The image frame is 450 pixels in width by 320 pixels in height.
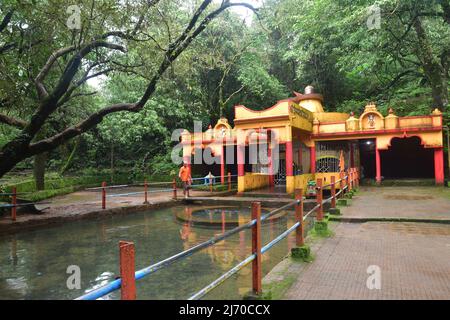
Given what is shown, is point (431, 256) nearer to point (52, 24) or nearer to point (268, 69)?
point (52, 24)

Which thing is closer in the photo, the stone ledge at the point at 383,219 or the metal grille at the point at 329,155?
the stone ledge at the point at 383,219

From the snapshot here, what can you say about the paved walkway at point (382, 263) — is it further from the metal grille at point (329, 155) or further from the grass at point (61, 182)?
the grass at point (61, 182)

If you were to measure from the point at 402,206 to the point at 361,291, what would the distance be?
23.6ft

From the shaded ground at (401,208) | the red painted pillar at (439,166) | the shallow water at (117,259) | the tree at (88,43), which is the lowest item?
the shallow water at (117,259)

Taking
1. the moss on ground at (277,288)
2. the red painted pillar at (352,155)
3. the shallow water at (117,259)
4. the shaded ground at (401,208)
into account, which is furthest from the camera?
the red painted pillar at (352,155)

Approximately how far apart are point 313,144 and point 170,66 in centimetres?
1118

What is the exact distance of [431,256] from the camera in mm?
5266

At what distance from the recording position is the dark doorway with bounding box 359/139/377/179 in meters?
22.2

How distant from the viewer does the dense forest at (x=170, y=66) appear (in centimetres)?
920

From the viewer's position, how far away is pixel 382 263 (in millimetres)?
4961

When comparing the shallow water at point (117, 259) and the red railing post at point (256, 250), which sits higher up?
the red railing post at point (256, 250)

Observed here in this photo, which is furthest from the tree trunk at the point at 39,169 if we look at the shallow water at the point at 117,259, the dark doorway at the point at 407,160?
the dark doorway at the point at 407,160

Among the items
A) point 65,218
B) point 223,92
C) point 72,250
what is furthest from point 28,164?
point 72,250

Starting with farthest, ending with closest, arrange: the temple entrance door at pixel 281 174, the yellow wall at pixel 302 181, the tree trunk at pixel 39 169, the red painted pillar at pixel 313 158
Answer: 1. the temple entrance door at pixel 281 174
2. the red painted pillar at pixel 313 158
3. the tree trunk at pixel 39 169
4. the yellow wall at pixel 302 181
